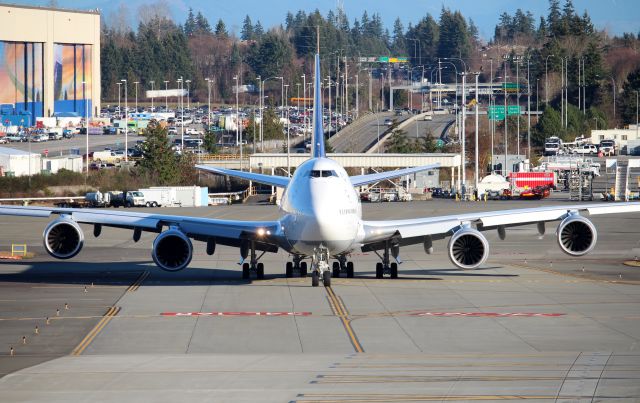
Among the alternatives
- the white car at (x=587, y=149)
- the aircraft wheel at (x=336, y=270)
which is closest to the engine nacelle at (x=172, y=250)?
the aircraft wheel at (x=336, y=270)

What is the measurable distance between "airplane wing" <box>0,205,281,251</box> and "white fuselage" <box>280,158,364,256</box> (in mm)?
1607

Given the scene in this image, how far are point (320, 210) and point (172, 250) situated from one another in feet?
23.4

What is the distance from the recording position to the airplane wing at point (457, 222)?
46938mm

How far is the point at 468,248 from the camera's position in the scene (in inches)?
1836

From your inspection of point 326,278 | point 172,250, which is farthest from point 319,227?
point 172,250

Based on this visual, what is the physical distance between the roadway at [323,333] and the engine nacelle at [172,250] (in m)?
1.27

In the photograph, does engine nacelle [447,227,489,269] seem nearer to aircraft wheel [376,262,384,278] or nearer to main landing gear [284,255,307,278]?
aircraft wheel [376,262,384,278]

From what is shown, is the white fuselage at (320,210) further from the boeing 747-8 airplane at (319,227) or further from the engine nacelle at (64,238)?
the engine nacelle at (64,238)

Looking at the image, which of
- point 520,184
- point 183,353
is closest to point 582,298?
point 183,353

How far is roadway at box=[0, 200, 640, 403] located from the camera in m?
27.0

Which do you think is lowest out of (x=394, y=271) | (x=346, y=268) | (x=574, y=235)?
(x=394, y=271)

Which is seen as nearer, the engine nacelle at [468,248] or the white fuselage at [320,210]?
the white fuselage at [320,210]

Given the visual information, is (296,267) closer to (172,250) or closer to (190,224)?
(190,224)

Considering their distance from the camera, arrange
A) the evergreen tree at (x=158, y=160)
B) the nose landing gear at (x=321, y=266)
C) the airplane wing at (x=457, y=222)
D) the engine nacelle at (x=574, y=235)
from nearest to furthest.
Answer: the nose landing gear at (x=321, y=266) → the airplane wing at (x=457, y=222) → the engine nacelle at (x=574, y=235) → the evergreen tree at (x=158, y=160)
